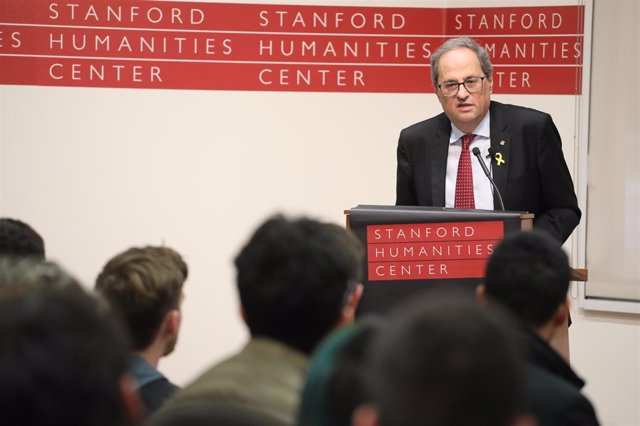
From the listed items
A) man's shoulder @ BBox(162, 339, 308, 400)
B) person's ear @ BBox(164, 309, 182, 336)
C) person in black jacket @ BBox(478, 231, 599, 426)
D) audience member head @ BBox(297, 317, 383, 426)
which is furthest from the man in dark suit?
audience member head @ BBox(297, 317, 383, 426)

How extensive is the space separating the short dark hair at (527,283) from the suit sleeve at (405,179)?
5.63ft

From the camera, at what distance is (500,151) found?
12.7 ft

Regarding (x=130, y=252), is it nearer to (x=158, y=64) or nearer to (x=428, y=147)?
(x=428, y=147)

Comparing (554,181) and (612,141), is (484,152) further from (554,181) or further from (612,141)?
(612,141)

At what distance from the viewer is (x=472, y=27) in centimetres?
582

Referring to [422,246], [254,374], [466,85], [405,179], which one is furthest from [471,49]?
[254,374]

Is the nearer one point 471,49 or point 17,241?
point 17,241

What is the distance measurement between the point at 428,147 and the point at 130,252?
5.18 feet

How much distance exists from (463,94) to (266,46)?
2012 millimetres

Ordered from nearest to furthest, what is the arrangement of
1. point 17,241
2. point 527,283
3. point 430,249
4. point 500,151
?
point 527,283 → point 17,241 → point 430,249 → point 500,151

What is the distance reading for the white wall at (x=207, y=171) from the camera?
573 centimetres

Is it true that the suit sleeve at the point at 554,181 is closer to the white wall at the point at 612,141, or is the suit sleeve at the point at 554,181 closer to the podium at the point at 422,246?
the podium at the point at 422,246

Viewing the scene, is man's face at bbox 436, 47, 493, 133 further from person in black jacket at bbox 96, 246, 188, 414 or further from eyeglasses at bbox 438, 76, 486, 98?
person in black jacket at bbox 96, 246, 188, 414

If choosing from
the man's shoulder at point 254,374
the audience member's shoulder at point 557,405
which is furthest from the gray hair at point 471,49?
the man's shoulder at point 254,374
